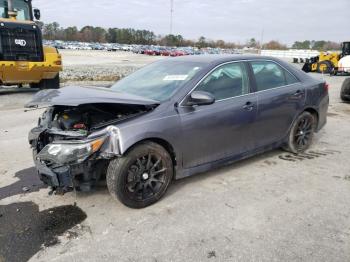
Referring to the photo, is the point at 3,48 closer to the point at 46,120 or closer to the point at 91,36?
the point at 46,120

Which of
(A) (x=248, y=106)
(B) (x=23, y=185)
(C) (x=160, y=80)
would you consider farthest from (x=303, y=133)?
(B) (x=23, y=185)

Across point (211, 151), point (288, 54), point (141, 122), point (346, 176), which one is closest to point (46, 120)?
point (141, 122)

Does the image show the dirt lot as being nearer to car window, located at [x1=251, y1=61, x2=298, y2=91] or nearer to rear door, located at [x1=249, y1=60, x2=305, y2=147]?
rear door, located at [x1=249, y1=60, x2=305, y2=147]

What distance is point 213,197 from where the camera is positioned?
3.98 m

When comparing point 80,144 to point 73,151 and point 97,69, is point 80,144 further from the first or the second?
point 97,69

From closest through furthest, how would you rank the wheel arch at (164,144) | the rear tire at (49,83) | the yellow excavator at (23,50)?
the wheel arch at (164,144), the yellow excavator at (23,50), the rear tire at (49,83)

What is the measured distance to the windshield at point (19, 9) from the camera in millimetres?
11383

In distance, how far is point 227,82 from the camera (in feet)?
14.5

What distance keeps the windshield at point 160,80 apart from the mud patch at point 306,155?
7.06 ft

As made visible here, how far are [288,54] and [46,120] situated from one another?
5629 cm

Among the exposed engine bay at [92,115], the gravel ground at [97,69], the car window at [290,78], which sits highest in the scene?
the car window at [290,78]

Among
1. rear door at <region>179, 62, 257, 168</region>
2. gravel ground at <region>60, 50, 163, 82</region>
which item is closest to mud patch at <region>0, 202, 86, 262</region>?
rear door at <region>179, 62, 257, 168</region>

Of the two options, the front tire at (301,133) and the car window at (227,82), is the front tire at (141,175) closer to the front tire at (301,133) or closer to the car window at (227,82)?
the car window at (227,82)

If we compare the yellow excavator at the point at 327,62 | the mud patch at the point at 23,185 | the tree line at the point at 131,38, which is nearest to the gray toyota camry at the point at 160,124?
the mud patch at the point at 23,185
